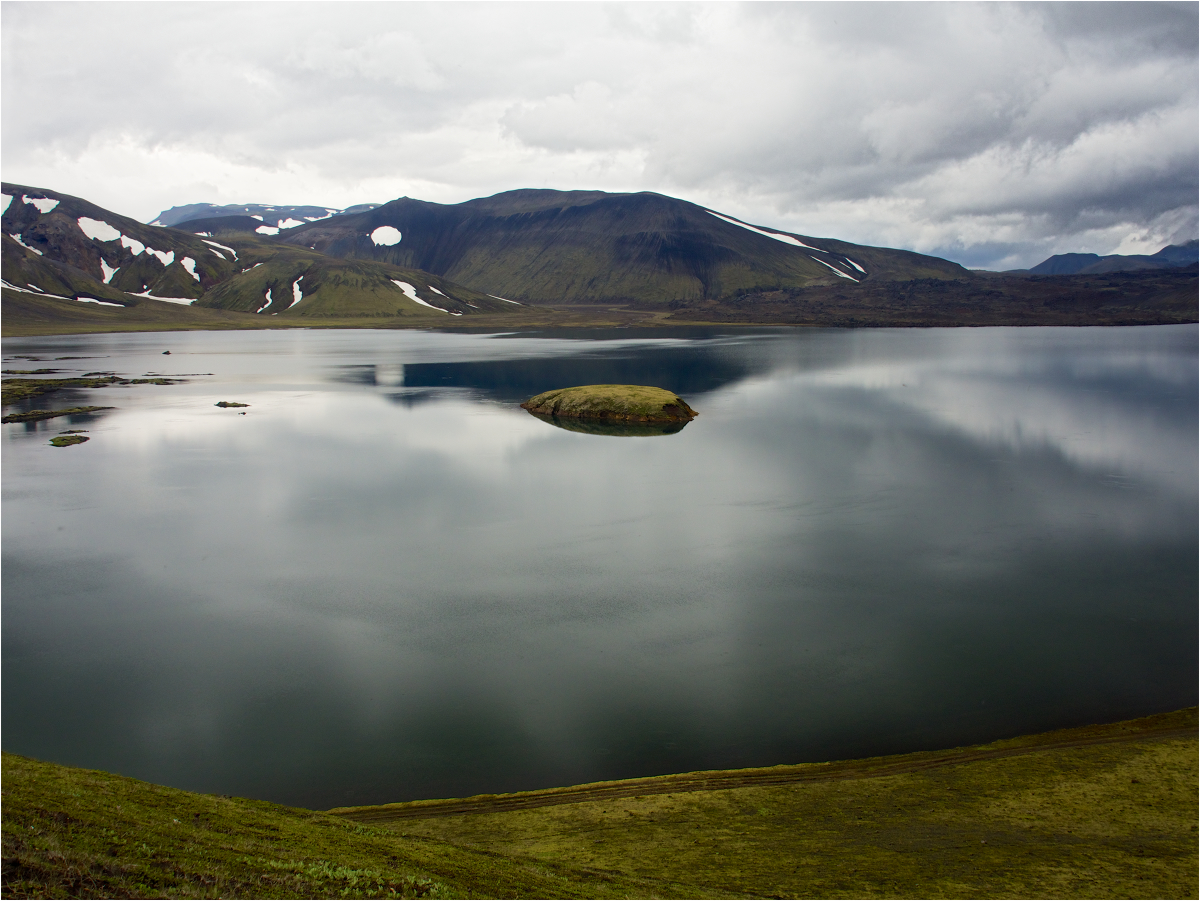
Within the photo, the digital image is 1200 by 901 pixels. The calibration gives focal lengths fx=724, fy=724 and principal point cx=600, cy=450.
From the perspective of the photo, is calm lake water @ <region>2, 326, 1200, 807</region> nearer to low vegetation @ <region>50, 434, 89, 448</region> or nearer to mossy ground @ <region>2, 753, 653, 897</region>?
low vegetation @ <region>50, 434, 89, 448</region>

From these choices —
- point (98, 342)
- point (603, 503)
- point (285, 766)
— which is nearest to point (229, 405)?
point (603, 503)

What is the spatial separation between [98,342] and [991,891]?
553ft

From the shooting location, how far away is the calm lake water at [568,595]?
1480 centimetres

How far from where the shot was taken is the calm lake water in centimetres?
1480

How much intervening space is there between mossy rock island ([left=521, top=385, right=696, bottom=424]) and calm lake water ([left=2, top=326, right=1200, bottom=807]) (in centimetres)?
442

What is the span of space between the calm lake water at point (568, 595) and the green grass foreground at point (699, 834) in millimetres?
1134

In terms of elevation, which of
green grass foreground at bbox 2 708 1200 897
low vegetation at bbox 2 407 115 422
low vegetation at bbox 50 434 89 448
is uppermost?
low vegetation at bbox 2 407 115 422

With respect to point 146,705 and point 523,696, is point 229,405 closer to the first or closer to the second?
point 146,705

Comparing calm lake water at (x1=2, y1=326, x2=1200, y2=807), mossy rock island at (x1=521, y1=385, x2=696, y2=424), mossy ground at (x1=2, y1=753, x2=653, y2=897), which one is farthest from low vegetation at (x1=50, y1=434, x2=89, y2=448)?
mossy ground at (x1=2, y1=753, x2=653, y2=897)

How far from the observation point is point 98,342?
141m

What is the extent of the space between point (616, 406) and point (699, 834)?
44.2 m

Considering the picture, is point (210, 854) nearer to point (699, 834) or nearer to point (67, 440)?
point (699, 834)

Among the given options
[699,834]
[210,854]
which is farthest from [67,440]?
[699,834]

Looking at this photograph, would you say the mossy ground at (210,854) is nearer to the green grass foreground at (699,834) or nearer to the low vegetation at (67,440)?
the green grass foreground at (699,834)
